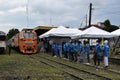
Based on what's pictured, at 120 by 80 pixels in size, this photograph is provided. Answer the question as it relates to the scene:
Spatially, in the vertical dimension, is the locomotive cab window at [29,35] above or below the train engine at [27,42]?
above

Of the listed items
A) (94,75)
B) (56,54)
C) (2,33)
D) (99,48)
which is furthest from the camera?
(2,33)

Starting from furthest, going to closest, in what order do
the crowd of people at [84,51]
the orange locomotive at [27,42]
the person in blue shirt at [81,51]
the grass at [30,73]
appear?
the orange locomotive at [27,42], the person in blue shirt at [81,51], the crowd of people at [84,51], the grass at [30,73]

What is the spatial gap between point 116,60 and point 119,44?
5.58 meters

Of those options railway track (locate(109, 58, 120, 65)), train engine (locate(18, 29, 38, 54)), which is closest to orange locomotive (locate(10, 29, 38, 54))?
train engine (locate(18, 29, 38, 54))

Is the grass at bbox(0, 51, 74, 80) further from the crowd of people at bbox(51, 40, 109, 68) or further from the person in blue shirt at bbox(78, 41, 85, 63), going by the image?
the person in blue shirt at bbox(78, 41, 85, 63)

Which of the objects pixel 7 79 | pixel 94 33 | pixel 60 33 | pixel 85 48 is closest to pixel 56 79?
pixel 7 79

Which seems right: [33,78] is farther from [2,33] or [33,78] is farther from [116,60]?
[2,33]

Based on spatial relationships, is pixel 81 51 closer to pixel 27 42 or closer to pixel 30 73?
pixel 30 73

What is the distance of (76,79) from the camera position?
16.3m

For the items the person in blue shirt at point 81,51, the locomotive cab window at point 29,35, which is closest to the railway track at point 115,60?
the person in blue shirt at point 81,51

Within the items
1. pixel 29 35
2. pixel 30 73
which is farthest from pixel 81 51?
pixel 29 35

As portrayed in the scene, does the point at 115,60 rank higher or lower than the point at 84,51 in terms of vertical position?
lower

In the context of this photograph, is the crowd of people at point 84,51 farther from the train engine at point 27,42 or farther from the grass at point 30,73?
the train engine at point 27,42

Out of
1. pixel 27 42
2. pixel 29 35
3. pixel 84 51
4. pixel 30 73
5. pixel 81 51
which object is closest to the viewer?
pixel 30 73
